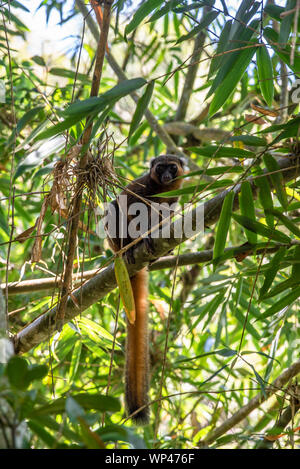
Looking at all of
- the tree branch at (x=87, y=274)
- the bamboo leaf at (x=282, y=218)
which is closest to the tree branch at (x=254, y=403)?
the tree branch at (x=87, y=274)

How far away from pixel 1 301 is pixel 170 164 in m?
3.29

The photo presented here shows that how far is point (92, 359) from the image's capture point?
5.05 meters

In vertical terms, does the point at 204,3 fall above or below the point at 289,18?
above

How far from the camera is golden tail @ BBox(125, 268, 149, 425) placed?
3.42 m

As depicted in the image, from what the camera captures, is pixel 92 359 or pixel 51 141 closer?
pixel 51 141

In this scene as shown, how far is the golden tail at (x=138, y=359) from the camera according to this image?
11.2ft

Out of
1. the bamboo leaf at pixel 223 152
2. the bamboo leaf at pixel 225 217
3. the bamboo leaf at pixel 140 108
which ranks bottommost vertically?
the bamboo leaf at pixel 225 217

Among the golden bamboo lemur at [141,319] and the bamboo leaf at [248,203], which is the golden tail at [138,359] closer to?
the golden bamboo lemur at [141,319]

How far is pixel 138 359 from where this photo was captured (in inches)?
144

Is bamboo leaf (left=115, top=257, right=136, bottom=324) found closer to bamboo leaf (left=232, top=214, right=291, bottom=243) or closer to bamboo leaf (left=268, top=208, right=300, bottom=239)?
bamboo leaf (left=232, top=214, right=291, bottom=243)

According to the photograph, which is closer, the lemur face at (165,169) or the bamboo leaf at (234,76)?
the bamboo leaf at (234,76)
